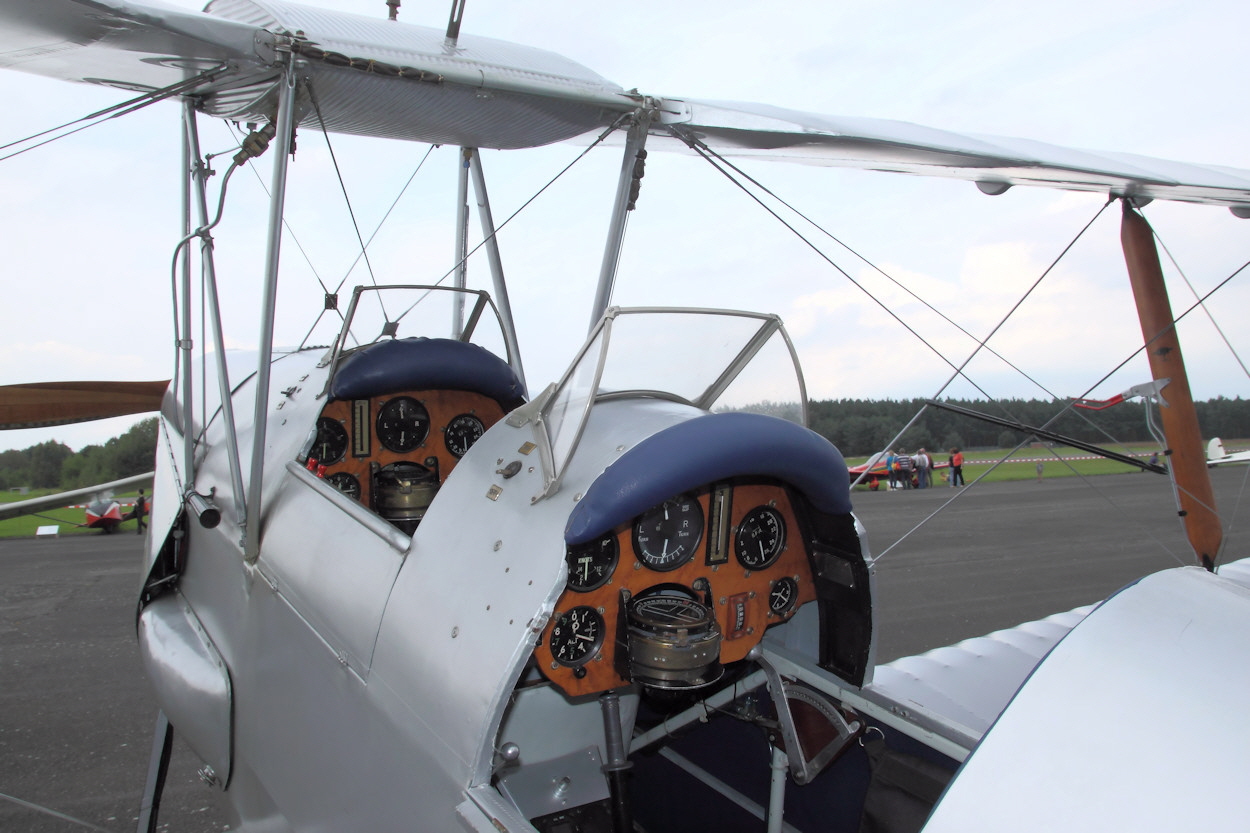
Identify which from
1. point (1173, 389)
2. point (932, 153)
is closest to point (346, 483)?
point (932, 153)

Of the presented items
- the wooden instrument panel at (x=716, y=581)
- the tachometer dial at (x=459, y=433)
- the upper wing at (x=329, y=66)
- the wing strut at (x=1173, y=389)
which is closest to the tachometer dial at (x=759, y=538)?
the wooden instrument panel at (x=716, y=581)

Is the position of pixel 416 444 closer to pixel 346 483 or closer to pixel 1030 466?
pixel 346 483

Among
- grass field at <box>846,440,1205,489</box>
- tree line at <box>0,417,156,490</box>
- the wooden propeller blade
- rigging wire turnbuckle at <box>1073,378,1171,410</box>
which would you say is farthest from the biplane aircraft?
grass field at <box>846,440,1205,489</box>

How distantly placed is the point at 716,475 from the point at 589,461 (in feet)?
1.03

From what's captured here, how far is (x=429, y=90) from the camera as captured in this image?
11.5 ft

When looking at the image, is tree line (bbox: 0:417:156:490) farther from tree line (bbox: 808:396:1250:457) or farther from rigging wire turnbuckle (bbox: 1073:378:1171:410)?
rigging wire turnbuckle (bbox: 1073:378:1171:410)

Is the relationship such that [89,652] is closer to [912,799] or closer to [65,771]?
[65,771]

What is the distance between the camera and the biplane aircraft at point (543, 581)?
1.21 metres

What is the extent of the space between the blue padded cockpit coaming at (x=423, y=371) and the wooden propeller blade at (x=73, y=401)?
2315 millimetres

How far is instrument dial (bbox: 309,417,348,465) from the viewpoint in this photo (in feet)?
12.3

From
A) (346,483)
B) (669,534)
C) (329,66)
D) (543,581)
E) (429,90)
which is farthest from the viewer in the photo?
(346,483)

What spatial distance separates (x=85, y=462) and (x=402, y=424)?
3687 mm

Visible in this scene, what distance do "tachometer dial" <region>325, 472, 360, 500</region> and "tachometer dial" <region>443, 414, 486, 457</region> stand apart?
45cm

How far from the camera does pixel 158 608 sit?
3893 mm
